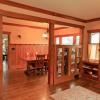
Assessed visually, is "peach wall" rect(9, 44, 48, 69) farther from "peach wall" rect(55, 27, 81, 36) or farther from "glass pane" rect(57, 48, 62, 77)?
"glass pane" rect(57, 48, 62, 77)

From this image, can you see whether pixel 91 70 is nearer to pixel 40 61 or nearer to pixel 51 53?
pixel 51 53

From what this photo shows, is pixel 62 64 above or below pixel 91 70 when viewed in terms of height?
above

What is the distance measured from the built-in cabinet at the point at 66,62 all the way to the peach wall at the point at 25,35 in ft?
11.2

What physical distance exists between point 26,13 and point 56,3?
987 millimetres


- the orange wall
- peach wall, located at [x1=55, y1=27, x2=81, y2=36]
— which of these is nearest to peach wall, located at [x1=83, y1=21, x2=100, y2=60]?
peach wall, located at [x1=55, y1=27, x2=81, y2=36]

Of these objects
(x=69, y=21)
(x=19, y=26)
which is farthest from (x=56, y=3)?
(x=19, y=26)

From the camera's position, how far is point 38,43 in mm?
8031

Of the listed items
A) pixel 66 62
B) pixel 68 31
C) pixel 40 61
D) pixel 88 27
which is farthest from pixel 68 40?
pixel 66 62

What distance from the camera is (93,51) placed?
5324 millimetres

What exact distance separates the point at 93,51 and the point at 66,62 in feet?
4.56

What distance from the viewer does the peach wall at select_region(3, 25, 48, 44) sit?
278 inches

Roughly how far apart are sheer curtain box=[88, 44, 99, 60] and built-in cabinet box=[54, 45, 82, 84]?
45 centimetres

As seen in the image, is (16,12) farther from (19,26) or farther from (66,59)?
(19,26)

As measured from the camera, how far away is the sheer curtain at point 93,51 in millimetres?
5176
